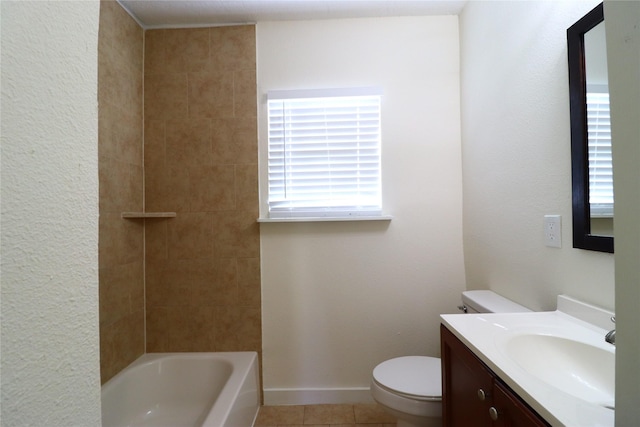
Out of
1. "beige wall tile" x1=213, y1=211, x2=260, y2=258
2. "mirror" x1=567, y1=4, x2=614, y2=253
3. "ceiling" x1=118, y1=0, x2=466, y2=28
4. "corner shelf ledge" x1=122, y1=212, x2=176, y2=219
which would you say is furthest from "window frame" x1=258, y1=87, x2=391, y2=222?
"mirror" x1=567, y1=4, x2=614, y2=253

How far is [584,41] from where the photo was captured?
96cm

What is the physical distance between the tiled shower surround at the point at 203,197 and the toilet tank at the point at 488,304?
1.27 m

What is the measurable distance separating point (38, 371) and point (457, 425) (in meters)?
1.17

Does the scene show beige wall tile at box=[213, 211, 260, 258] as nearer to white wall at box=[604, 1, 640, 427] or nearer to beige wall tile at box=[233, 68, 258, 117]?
beige wall tile at box=[233, 68, 258, 117]

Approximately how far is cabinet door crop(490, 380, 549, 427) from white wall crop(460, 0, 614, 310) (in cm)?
52

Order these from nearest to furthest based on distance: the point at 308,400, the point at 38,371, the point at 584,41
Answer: the point at 38,371, the point at 584,41, the point at 308,400

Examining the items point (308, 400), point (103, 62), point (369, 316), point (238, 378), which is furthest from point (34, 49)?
point (308, 400)

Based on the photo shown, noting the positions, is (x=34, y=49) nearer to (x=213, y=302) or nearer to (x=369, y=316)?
(x=213, y=302)

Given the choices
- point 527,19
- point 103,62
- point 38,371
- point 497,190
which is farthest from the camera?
point 103,62

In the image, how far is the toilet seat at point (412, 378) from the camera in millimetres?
1276

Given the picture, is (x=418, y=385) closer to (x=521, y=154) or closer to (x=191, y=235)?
(x=521, y=154)

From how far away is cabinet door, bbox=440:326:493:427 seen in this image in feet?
2.56

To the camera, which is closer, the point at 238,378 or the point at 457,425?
the point at 457,425

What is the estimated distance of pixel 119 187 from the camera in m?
1.68
